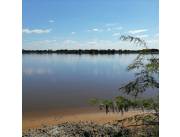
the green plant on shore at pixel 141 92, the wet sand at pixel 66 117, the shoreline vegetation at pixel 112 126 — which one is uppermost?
the green plant on shore at pixel 141 92

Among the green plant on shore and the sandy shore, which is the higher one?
the green plant on shore

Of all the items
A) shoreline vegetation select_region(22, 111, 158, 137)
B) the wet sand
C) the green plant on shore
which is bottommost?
shoreline vegetation select_region(22, 111, 158, 137)

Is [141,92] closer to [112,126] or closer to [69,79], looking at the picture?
[112,126]

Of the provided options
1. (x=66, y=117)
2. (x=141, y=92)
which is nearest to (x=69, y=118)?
(x=66, y=117)
